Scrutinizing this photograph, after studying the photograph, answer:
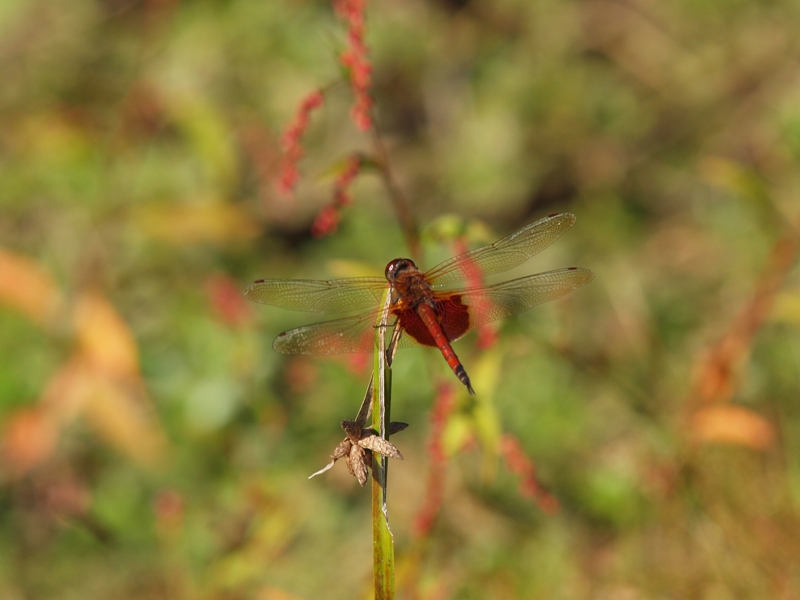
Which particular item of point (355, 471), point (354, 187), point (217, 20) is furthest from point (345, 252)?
point (355, 471)

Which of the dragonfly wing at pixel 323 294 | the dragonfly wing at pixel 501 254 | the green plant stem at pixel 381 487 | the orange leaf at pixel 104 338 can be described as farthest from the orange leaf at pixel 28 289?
the green plant stem at pixel 381 487

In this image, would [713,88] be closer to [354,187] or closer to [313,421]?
[354,187]

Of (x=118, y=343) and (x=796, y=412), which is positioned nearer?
(x=796, y=412)

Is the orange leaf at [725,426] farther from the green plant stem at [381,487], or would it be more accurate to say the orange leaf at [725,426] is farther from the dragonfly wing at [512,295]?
the green plant stem at [381,487]

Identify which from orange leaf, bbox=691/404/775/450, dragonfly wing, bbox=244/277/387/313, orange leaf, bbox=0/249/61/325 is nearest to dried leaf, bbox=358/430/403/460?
dragonfly wing, bbox=244/277/387/313

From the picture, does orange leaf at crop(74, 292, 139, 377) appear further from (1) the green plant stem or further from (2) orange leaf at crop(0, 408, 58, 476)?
(1) the green plant stem

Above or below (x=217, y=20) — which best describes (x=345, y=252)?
below

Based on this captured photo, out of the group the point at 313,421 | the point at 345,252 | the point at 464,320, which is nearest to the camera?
the point at 464,320

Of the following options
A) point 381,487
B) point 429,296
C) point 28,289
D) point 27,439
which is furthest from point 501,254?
point 28,289
